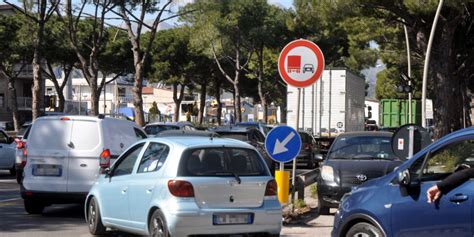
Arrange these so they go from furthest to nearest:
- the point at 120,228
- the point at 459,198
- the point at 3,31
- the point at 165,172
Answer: the point at 3,31 → the point at 120,228 → the point at 165,172 → the point at 459,198

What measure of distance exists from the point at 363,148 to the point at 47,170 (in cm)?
608

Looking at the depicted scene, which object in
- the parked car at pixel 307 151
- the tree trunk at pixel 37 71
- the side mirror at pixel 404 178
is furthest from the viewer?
the tree trunk at pixel 37 71

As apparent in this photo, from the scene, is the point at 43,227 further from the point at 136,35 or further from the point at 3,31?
the point at 3,31

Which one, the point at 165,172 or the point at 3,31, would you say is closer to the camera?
the point at 165,172

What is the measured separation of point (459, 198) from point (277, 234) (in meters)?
3.11

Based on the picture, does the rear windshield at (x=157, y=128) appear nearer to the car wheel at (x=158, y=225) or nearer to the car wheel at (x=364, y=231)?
the car wheel at (x=158, y=225)

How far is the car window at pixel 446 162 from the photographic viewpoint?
7516 mm

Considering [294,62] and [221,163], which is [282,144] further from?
[221,163]

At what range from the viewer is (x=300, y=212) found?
528 inches

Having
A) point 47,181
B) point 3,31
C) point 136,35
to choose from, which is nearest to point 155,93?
point 3,31

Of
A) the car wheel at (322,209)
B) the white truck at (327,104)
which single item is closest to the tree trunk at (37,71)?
the white truck at (327,104)

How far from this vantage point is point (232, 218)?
360 inches

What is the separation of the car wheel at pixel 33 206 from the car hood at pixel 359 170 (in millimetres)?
5416

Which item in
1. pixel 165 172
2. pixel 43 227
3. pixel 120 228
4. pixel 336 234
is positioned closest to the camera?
pixel 336 234
